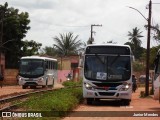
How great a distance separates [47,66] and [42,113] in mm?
24908

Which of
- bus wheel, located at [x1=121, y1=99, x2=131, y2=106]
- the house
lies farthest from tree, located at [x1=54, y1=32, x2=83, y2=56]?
bus wheel, located at [x1=121, y1=99, x2=131, y2=106]

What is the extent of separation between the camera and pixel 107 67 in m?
21.8

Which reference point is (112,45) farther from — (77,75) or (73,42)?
(73,42)

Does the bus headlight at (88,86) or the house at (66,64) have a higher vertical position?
the house at (66,64)

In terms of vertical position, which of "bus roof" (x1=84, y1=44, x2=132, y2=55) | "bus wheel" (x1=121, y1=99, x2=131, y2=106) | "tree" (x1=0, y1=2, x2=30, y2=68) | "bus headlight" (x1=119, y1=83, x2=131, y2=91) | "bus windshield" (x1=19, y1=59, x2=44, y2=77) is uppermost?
"tree" (x1=0, y1=2, x2=30, y2=68)

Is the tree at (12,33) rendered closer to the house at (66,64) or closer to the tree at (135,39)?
the house at (66,64)

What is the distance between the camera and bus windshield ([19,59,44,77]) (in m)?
38.8

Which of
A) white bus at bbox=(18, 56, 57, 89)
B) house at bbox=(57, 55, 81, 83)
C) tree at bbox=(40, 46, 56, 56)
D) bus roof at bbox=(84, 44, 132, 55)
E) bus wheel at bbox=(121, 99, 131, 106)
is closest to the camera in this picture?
bus roof at bbox=(84, 44, 132, 55)

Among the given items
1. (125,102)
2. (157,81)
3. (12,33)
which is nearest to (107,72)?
(125,102)

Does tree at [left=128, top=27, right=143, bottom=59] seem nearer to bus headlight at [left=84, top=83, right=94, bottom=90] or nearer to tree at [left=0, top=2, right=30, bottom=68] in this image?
tree at [left=0, top=2, right=30, bottom=68]

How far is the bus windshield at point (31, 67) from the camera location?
1528 inches

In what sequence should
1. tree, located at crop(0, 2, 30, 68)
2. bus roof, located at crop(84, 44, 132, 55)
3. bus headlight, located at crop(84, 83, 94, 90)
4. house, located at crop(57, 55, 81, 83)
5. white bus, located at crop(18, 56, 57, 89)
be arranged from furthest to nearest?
house, located at crop(57, 55, 81, 83) < tree, located at crop(0, 2, 30, 68) < white bus, located at crop(18, 56, 57, 89) < bus roof, located at crop(84, 44, 132, 55) < bus headlight, located at crop(84, 83, 94, 90)

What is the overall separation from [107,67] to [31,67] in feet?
58.7

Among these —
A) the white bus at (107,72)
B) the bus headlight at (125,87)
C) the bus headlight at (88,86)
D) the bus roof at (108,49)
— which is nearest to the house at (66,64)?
the bus roof at (108,49)
